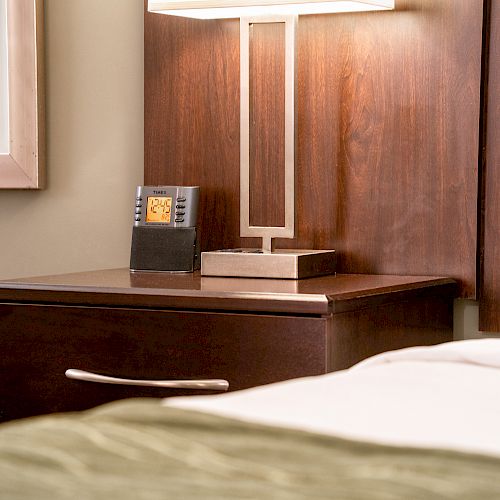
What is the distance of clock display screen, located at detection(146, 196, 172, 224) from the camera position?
231cm

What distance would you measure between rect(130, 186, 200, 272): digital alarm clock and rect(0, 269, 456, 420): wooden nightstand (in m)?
0.19

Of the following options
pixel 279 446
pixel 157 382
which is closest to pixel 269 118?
pixel 157 382

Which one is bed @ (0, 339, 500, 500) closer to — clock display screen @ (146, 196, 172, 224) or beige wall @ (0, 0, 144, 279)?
clock display screen @ (146, 196, 172, 224)

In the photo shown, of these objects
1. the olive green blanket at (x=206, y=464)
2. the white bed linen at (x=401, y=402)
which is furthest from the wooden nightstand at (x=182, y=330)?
the olive green blanket at (x=206, y=464)

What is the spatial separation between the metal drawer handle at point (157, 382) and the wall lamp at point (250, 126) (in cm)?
33

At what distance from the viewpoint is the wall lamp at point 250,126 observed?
2.10m

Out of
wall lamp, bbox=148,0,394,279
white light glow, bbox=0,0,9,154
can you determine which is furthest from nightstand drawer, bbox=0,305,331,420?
white light glow, bbox=0,0,9,154

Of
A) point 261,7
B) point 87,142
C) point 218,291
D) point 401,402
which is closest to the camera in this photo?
point 401,402

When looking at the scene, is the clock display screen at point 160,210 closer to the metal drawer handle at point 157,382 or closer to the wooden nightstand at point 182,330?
the wooden nightstand at point 182,330

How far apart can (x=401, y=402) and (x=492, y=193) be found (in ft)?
4.14

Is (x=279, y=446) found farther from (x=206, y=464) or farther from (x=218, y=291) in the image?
(x=218, y=291)

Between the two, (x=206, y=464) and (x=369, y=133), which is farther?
(x=369, y=133)

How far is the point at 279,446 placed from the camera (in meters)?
0.86

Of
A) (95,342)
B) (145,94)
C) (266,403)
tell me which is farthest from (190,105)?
(266,403)
